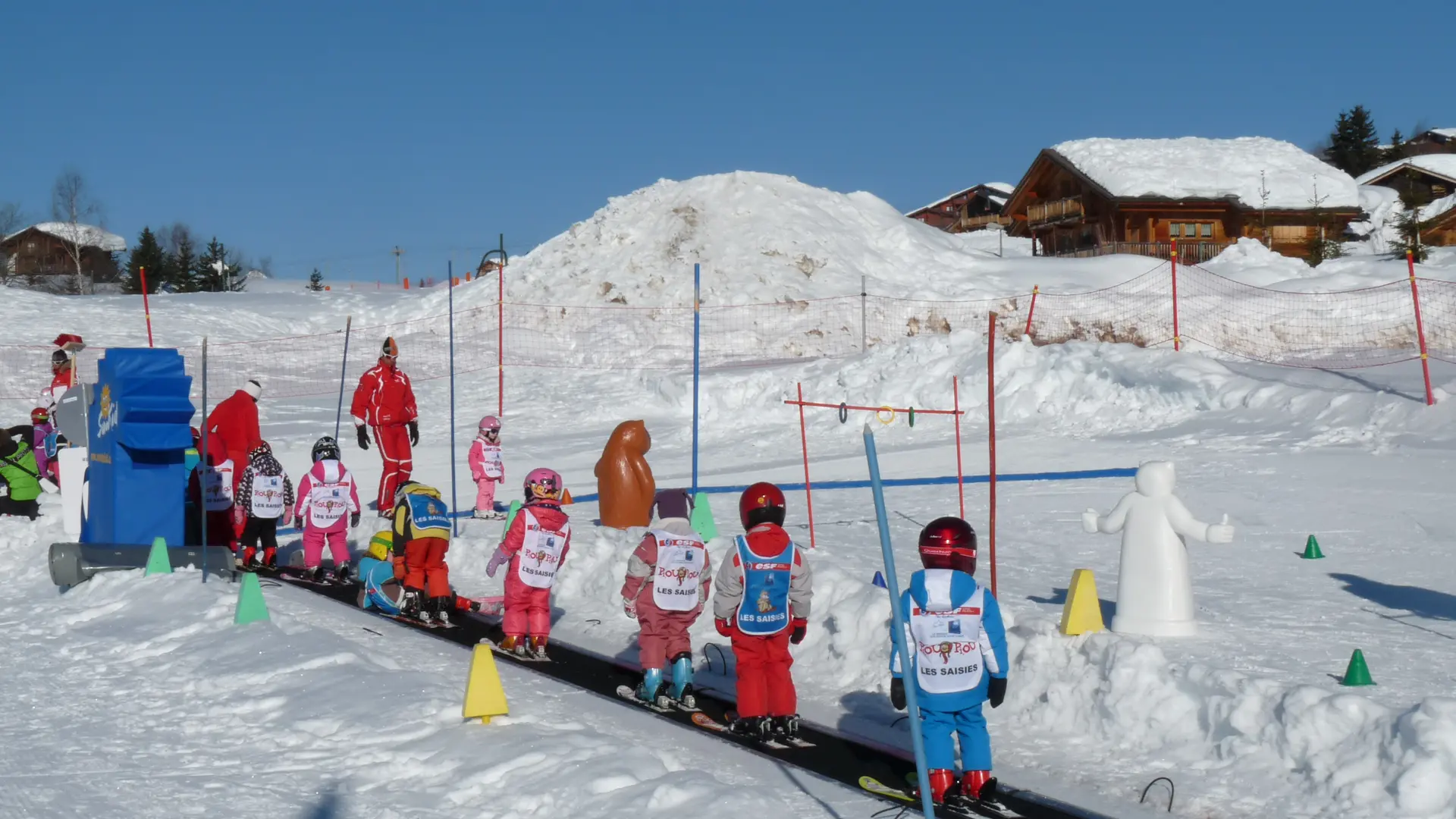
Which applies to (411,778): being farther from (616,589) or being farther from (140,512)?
(140,512)

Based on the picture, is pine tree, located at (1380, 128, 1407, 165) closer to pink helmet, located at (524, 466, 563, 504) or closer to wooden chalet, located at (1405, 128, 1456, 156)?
wooden chalet, located at (1405, 128, 1456, 156)

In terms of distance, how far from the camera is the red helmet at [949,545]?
6352 millimetres

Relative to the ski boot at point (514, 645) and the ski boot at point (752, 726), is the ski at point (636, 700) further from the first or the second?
the ski boot at point (514, 645)

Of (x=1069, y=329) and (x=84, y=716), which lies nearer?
(x=84, y=716)

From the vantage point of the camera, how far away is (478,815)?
5.93 metres

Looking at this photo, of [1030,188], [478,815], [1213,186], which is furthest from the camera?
[1030,188]

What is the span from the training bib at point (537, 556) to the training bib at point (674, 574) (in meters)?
1.47

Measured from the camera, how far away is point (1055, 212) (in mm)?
58219

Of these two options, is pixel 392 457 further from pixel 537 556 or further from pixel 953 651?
pixel 953 651

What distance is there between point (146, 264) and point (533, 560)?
6149 centimetres

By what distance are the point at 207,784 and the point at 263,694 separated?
5.22ft

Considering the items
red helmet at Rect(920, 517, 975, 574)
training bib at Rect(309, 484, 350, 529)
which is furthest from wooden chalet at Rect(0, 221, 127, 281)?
red helmet at Rect(920, 517, 975, 574)

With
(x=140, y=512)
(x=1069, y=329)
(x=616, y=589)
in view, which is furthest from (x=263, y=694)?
(x=1069, y=329)

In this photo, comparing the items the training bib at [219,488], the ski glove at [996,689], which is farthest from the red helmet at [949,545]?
the training bib at [219,488]
